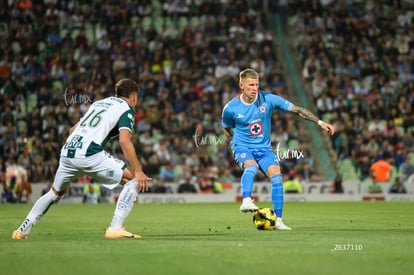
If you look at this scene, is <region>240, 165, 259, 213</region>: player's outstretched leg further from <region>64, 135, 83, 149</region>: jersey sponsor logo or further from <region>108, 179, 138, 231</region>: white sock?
<region>64, 135, 83, 149</region>: jersey sponsor logo

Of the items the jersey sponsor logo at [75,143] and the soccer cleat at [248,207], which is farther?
the soccer cleat at [248,207]

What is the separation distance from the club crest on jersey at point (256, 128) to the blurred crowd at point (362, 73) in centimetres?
1629

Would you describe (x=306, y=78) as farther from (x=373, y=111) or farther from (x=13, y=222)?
(x=13, y=222)

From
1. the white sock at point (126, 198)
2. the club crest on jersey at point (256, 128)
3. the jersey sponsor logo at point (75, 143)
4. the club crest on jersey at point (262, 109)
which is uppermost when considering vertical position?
the club crest on jersey at point (262, 109)

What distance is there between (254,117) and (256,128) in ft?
0.62

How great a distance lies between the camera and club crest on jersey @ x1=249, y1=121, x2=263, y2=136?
47.0ft

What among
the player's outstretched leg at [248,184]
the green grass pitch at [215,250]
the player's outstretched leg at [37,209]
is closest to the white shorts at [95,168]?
the player's outstretched leg at [37,209]

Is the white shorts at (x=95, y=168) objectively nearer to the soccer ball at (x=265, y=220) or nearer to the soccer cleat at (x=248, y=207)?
the soccer cleat at (x=248, y=207)

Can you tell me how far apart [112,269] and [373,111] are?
25.3 m

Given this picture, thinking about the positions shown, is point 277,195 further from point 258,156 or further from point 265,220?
point 258,156

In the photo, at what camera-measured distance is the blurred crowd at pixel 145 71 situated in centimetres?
2972

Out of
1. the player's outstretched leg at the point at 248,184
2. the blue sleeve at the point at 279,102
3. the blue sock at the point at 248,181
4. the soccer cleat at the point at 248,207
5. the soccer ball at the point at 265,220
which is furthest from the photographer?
the blue sleeve at the point at 279,102

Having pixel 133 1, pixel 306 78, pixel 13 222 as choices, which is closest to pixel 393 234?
pixel 13 222

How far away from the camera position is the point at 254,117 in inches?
566
